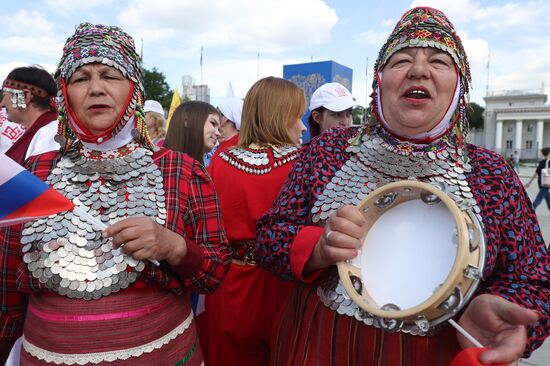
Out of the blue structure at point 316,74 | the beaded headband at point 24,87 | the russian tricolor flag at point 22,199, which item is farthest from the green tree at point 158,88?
the russian tricolor flag at point 22,199

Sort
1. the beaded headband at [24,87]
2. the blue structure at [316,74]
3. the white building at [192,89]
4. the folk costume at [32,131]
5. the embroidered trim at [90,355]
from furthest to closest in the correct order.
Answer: the white building at [192,89] < the blue structure at [316,74] < the beaded headband at [24,87] < the folk costume at [32,131] < the embroidered trim at [90,355]

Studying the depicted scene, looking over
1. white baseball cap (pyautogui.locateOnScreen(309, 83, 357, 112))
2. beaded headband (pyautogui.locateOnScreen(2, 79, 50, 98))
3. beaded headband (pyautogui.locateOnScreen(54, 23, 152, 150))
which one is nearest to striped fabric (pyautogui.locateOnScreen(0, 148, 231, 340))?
beaded headband (pyautogui.locateOnScreen(54, 23, 152, 150))

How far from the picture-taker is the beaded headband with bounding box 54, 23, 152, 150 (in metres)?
1.71

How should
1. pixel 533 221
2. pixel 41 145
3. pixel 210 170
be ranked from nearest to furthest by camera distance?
pixel 533 221, pixel 210 170, pixel 41 145

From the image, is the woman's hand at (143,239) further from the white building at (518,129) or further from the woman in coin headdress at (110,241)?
the white building at (518,129)

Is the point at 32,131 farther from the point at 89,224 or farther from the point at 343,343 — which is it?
the point at 343,343

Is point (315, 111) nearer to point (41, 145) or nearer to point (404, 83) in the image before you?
point (41, 145)

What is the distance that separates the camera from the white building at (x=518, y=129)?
215ft

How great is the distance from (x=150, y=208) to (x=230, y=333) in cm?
137

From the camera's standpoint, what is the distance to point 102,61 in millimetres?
1695

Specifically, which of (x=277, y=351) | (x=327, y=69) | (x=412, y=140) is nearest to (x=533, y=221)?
(x=412, y=140)

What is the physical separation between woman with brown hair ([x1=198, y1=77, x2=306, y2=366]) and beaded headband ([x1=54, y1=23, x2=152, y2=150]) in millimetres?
984

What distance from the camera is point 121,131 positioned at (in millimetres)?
1779

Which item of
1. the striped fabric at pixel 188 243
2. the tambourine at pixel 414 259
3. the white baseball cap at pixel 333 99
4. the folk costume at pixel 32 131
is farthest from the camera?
the white baseball cap at pixel 333 99
